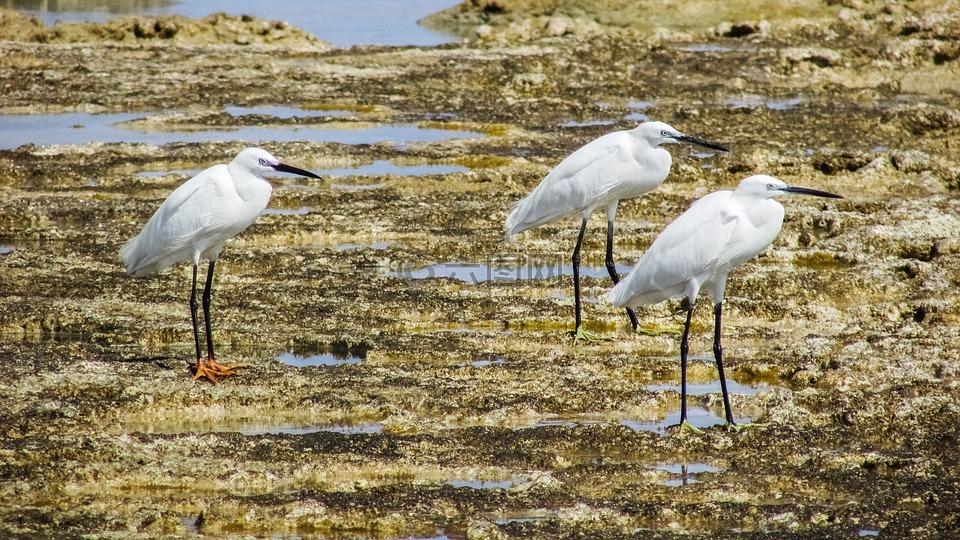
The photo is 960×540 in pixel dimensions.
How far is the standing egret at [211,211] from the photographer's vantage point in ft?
27.7

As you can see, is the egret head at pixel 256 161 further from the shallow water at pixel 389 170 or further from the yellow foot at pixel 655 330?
the shallow water at pixel 389 170

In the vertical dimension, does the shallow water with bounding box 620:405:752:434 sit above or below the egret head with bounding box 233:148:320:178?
below

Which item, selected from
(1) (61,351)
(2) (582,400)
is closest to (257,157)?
(1) (61,351)

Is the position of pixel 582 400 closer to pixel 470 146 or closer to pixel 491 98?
pixel 470 146

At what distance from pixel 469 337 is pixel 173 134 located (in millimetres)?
9685

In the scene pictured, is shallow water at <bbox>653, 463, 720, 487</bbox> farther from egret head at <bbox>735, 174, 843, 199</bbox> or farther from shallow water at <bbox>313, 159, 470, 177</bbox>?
shallow water at <bbox>313, 159, 470, 177</bbox>

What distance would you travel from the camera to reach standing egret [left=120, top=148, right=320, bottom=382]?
845 cm

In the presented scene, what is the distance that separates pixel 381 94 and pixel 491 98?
6.17 feet

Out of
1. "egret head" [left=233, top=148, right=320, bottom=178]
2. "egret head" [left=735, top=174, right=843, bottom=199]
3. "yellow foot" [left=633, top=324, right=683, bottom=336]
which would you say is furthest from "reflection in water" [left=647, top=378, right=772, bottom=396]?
"egret head" [left=233, top=148, right=320, bottom=178]

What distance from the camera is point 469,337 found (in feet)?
31.4

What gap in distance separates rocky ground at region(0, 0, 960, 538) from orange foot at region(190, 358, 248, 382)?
109 millimetres

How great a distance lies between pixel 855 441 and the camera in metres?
7.34

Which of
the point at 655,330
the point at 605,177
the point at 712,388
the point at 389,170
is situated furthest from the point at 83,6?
the point at 712,388

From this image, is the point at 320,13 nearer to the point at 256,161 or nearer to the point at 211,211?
the point at 256,161
